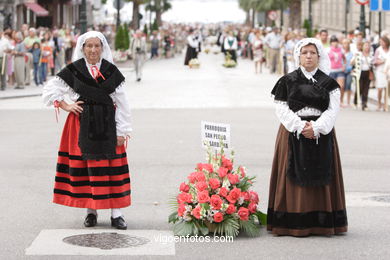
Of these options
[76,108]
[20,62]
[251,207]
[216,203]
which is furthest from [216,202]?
[20,62]

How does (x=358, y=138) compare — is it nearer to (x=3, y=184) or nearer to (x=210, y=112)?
(x=210, y=112)

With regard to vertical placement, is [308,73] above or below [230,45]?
below

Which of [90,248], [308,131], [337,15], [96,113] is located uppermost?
[337,15]

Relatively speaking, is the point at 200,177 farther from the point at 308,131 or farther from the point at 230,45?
the point at 230,45

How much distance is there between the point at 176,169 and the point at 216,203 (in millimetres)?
4840

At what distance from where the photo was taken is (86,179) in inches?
351

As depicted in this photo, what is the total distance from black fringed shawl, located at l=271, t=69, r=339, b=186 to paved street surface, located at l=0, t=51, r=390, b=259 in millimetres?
551

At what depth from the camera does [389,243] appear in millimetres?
8594

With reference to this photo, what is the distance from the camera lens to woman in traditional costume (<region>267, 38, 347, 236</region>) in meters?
8.54

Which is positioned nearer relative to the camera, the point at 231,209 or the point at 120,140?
the point at 231,209

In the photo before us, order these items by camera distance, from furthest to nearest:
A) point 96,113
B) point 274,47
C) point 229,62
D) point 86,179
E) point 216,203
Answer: point 229,62, point 274,47, point 86,179, point 96,113, point 216,203

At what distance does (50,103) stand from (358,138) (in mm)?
9087

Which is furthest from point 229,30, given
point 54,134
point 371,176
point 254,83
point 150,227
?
point 150,227

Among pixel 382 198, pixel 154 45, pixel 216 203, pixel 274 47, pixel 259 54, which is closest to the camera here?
pixel 216 203
